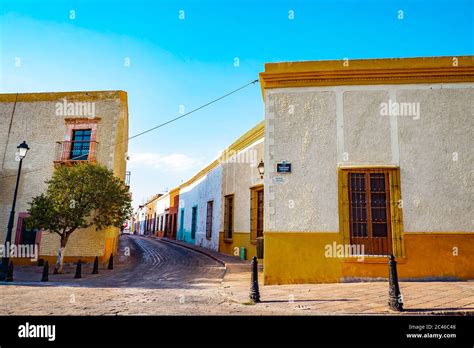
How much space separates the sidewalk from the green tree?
5.56 metres

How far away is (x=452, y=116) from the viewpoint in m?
8.05

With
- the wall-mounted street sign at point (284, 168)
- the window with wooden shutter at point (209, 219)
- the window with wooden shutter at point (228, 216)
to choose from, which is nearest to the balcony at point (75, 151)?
the window with wooden shutter at point (228, 216)

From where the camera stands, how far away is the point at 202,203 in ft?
66.3

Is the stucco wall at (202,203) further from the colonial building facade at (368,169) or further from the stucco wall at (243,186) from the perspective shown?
the colonial building facade at (368,169)

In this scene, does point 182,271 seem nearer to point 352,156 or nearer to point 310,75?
point 352,156

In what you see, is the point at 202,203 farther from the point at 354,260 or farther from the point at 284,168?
the point at 354,260

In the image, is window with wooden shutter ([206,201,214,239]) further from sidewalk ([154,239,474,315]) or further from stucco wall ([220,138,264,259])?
sidewalk ([154,239,474,315])

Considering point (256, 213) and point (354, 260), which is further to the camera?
point (256, 213)

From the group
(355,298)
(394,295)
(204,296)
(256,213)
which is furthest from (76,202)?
(394,295)

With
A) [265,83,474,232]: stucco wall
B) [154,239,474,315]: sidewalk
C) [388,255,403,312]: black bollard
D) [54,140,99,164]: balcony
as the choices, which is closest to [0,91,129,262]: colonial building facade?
[54,140,99,164]: balcony

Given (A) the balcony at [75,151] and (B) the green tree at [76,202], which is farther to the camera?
(A) the balcony at [75,151]

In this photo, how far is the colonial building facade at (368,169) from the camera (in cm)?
764

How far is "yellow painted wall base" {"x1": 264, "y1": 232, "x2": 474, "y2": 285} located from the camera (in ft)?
24.6

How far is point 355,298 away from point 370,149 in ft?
12.9
